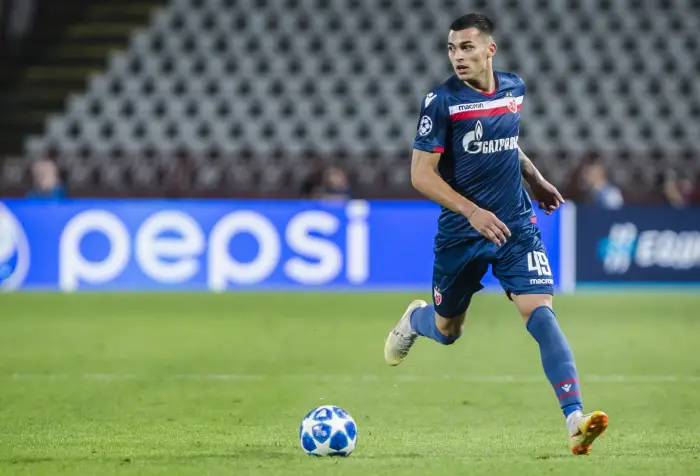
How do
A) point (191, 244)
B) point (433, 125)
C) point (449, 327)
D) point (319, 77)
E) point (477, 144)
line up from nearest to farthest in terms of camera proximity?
point (433, 125)
point (477, 144)
point (449, 327)
point (191, 244)
point (319, 77)

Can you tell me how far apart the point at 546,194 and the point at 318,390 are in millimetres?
2220

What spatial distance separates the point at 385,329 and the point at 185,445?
611 centimetres

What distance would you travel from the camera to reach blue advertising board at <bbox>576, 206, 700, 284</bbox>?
16.3m

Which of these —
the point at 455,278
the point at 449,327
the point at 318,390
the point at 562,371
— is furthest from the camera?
the point at 318,390

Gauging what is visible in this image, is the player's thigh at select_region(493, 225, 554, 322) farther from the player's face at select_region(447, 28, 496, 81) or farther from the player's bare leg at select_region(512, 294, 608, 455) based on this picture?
the player's face at select_region(447, 28, 496, 81)

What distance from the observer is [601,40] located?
22078 mm

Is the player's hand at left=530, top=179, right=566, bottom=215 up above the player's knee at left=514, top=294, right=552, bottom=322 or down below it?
above

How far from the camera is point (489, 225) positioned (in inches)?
222


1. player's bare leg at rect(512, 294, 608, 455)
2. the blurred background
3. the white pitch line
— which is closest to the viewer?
player's bare leg at rect(512, 294, 608, 455)

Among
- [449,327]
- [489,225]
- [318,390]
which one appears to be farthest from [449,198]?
[318,390]

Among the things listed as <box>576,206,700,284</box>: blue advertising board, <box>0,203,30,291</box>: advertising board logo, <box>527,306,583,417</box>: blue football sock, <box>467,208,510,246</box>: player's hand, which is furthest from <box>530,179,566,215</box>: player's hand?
<box>0,203,30,291</box>: advertising board logo

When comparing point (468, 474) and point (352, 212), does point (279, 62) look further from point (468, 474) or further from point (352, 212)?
point (468, 474)

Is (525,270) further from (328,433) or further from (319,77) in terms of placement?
(319,77)

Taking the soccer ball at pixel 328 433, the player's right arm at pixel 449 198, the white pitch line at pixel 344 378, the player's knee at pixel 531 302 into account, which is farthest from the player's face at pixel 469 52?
the white pitch line at pixel 344 378
